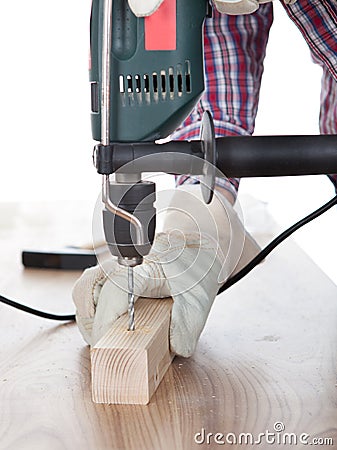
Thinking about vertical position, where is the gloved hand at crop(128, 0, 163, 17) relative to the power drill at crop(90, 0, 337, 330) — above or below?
above

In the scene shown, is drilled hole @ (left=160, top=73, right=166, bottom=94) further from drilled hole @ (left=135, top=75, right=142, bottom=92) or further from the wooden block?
the wooden block

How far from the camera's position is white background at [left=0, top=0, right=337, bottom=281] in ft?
8.00

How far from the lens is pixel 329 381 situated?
2.43 feet

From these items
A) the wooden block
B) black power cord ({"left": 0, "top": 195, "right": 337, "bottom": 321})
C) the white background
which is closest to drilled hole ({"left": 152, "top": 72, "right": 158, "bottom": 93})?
the wooden block

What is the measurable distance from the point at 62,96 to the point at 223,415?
2053 millimetres

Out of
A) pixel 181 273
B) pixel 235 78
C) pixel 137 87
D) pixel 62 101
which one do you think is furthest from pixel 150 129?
pixel 62 101

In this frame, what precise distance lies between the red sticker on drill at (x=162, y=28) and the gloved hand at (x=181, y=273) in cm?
13

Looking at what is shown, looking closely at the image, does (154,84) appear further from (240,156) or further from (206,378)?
(206,378)

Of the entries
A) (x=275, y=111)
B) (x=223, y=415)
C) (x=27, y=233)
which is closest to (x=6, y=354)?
(x=223, y=415)

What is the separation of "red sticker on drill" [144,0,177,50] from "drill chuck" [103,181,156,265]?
0.38 ft

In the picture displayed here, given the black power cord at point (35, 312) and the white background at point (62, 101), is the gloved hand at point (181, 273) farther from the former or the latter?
the white background at point (62, 101)

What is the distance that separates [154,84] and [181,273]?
0.64ft

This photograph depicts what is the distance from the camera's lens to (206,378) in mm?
757

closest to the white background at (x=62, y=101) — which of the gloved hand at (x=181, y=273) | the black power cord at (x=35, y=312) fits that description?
the black power cord at (x=35, y=312)
